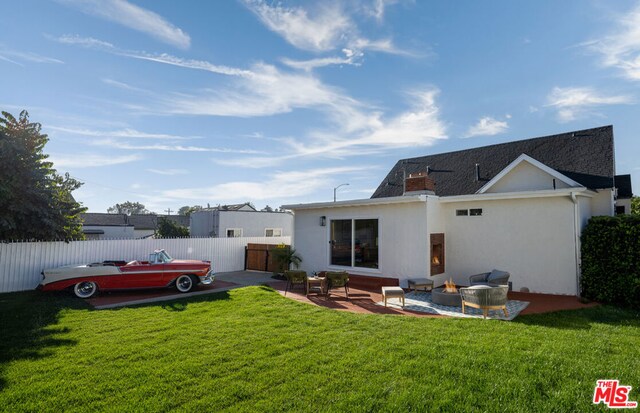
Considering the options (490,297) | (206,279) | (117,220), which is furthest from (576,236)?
(117,220)

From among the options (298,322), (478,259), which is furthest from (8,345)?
(478,259)

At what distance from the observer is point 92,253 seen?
39.5 feet

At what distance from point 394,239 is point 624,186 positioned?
9.87 metres

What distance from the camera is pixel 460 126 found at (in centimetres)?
1623

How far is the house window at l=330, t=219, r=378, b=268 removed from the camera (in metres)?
12.2

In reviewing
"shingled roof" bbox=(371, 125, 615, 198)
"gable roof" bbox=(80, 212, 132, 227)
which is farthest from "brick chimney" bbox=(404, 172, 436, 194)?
"gable roof" bbox=(80, 212, 132, 227)

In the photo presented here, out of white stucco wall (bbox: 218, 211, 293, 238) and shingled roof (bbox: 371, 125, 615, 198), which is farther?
white stucco wall (bbox: 218, 211, 293, 238)

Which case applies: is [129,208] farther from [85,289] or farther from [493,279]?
[493,279]

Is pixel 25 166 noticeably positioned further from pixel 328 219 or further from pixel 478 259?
pixel 478 259

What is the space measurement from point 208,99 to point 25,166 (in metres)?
6.56

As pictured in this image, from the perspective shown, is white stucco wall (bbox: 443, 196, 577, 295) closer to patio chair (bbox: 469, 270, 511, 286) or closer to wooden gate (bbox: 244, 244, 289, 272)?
patio chair (bbox: 469, 270, 511, 286)

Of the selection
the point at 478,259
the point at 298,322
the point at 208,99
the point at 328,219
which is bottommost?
the point at 298,322

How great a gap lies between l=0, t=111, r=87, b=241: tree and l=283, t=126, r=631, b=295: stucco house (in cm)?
865

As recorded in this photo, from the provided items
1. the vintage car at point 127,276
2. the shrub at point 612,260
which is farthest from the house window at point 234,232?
the shrub at point 612,260
